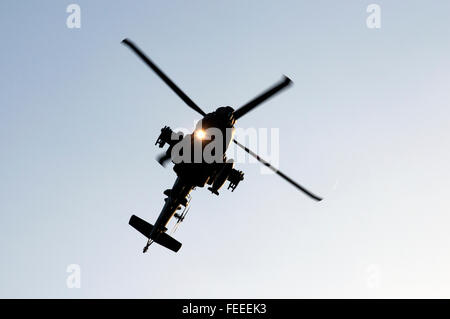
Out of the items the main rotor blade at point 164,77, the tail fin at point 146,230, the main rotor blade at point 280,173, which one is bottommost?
the tail fin at point 146,230

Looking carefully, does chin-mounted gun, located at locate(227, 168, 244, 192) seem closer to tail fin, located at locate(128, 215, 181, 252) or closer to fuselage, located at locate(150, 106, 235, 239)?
fuselage, located at locate(150, 106, 235, 239)

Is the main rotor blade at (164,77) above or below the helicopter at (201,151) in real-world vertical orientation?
above

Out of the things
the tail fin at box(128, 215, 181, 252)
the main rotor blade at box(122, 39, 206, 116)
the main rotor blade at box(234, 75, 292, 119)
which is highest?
the main rotor blade at box(122, 39, 206, 116)

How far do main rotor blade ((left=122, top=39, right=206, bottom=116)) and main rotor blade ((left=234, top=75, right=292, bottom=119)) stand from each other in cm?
152

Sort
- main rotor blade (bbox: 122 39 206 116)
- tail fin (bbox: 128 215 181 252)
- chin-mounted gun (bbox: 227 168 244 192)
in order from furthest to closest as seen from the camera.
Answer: tail fin (bbox: 128 215 181 252) < chin-mounted gun (bbox: 227 168 244 192) < main rotor blade (bbox: 122 39 206 116)

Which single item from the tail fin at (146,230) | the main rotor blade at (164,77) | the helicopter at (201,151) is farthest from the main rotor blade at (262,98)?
the tail fin at (146,230)

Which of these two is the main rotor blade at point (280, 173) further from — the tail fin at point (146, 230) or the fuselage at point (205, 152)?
the tail fin at point (146, 230)

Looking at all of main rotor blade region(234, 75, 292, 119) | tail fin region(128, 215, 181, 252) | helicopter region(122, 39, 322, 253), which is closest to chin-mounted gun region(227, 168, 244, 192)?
helicopter region(122, 39, 322, 253)

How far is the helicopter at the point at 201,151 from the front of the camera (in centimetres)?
1400

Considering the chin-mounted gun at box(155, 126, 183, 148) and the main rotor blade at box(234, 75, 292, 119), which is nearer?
the main rotor blade at box(234, 75, 292, 119)

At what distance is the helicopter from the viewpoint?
14.0 meters

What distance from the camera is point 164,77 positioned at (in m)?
13.8
